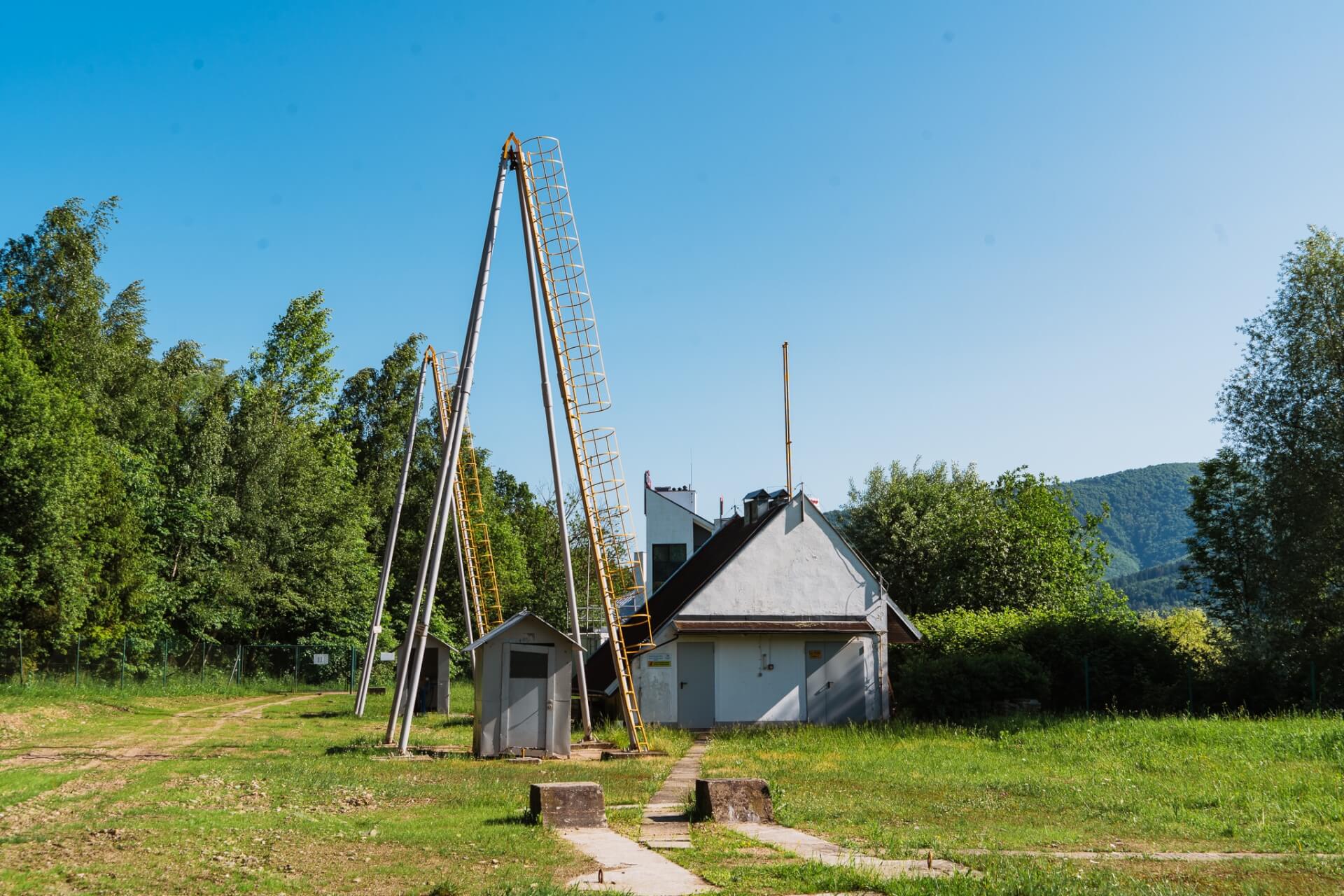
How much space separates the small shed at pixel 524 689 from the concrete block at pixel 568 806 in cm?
862

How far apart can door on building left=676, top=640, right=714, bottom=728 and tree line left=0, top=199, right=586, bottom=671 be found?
21.1 m

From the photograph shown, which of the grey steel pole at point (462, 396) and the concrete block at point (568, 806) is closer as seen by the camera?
the concrete block at point (568, 806)

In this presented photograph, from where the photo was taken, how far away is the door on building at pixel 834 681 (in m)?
28.2

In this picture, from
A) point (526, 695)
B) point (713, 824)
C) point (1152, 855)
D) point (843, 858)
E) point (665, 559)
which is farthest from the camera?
point (665, 559)

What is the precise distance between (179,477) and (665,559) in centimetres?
2149

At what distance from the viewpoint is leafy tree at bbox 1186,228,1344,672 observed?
28.5 m

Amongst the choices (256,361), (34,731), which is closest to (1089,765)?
(34,731)

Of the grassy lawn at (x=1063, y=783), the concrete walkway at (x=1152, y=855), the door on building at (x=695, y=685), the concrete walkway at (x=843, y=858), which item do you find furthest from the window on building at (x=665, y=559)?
the concrete walkway at (x=1152, y=855)

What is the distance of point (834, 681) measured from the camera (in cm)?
2841

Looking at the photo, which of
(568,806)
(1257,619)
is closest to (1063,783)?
(568,806)

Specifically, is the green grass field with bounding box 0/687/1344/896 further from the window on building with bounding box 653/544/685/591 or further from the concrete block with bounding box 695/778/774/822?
the window on building with bounding box 653/544/685/591

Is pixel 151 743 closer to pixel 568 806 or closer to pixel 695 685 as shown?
pixel 695 685

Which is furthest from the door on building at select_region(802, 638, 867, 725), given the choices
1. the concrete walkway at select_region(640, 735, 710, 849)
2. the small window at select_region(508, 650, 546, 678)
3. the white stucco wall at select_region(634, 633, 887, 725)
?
the small window at select_region(508, 650, 546, 678)

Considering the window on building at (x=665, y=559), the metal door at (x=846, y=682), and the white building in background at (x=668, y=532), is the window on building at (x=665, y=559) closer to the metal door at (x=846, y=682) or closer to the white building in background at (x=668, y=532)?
the white building in background at (x=668, y=532)
